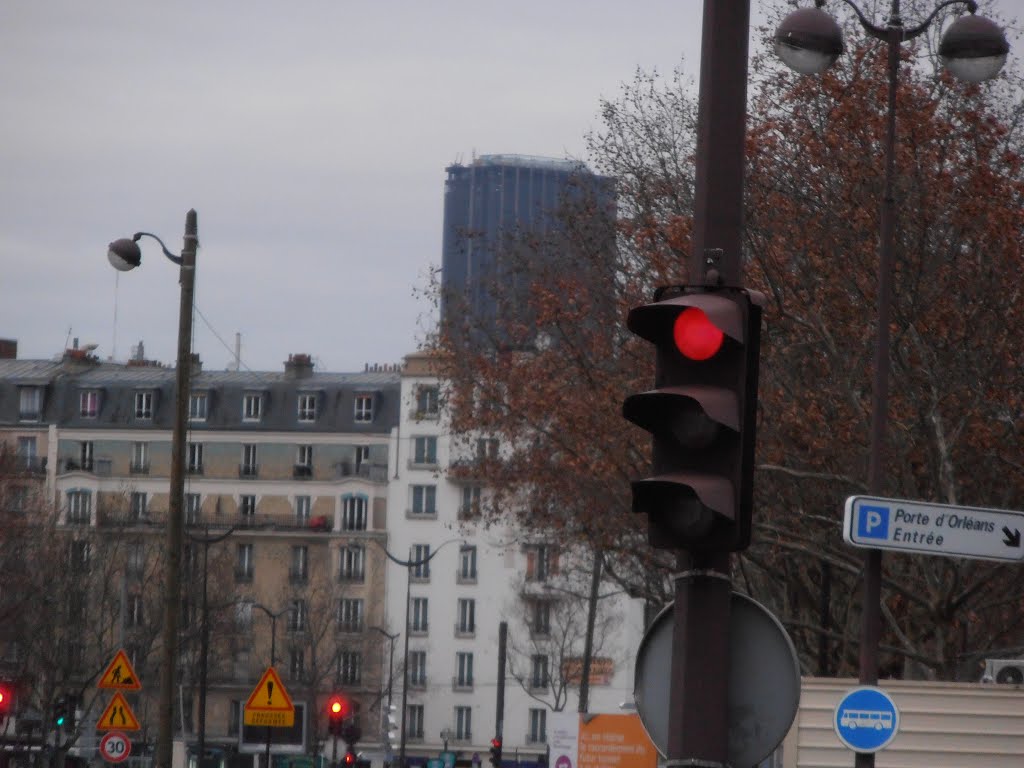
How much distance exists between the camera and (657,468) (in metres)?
6.61

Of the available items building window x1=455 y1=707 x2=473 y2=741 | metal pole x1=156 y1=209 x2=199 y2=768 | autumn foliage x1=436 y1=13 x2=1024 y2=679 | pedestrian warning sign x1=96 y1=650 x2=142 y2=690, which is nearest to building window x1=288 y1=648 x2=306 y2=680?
building window x1=455 y1=707 x2=473 y2=741

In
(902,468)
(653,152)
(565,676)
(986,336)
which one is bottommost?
(565,676)

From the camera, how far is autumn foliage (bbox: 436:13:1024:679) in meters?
24.0

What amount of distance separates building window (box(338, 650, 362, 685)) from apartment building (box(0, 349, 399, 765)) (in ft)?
0.26

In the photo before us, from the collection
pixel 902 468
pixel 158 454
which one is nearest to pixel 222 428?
pixel 158 454

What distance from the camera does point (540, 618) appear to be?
8831 centimetres

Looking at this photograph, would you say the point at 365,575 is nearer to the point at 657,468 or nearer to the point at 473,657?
the point at 473,657

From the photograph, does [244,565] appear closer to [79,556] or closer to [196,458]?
[196,458]

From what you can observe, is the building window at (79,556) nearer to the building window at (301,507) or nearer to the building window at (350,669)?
the building window at (350,669)

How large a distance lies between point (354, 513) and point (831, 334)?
226 ft

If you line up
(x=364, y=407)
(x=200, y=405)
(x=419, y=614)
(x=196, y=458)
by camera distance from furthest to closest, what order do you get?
1. (x=200, y=405)
2. (x=364, y=407)
3. (x=196, y=458)
4. (x=419, y=614)

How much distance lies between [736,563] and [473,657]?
59243 millimetres

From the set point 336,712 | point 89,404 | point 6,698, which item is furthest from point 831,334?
point 89,404

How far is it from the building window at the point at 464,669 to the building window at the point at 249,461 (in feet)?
43.9
